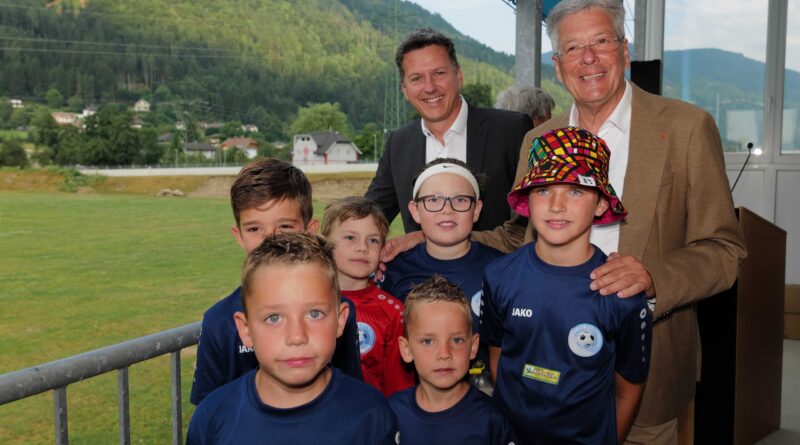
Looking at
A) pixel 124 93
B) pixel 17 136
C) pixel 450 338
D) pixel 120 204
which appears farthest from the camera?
pixel 120 204

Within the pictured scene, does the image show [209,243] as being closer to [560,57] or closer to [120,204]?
[120,204]

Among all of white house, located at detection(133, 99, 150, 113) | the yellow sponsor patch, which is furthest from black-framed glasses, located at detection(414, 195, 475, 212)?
white house, located at detection(133, 99, 150, 113)

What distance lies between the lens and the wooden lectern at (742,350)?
265cm

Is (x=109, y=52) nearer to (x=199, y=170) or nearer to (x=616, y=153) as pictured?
(x=199, y=170)

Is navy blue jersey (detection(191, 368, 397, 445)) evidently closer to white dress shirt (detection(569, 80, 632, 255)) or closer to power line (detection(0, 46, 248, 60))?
white dress shirt (detection(569, 80, 632, 255))

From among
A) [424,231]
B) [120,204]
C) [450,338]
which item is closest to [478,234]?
[424,231]

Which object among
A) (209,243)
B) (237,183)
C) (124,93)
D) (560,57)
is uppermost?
(124,93)

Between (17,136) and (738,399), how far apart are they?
974cm

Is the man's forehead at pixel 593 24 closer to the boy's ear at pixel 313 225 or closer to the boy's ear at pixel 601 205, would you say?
the boy's ear at pixel 601 205

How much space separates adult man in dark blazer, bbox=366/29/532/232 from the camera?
199cm

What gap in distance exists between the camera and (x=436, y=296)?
1415mm

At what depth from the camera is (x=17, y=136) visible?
31.2 feet

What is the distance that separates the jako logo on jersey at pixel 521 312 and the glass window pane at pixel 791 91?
5.02m

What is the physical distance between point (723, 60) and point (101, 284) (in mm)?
14939
